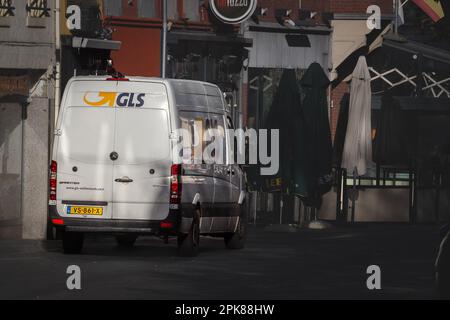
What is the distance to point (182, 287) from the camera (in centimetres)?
1692

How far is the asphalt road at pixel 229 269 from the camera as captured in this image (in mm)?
16328

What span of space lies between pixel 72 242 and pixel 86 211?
0.97 m

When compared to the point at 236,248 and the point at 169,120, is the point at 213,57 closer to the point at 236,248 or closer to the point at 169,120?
the point at 236,248

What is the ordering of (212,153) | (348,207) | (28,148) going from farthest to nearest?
(348,207), (28,148), (212,153)

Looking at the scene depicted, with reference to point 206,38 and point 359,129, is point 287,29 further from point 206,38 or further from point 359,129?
point 359,129

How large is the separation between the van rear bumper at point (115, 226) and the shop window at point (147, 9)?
2295cm

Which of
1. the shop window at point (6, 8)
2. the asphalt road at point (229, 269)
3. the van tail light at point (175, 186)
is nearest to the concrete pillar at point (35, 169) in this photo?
the asphalt road at point (229, 269)

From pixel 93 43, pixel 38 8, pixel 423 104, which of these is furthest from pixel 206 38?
pixel 38 8

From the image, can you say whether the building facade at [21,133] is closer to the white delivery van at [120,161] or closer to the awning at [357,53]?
the white delivery van at [120,161]

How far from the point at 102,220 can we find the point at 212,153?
2.23 m

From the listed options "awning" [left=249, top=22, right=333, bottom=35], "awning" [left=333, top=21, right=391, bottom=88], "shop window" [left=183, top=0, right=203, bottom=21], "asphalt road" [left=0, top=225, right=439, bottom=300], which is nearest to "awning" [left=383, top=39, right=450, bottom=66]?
"awning" [left=333, top=21, right=391, bottom=88]

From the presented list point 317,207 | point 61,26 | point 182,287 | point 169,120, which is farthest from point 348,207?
point 182,287

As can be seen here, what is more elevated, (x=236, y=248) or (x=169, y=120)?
(x=169, y=120)

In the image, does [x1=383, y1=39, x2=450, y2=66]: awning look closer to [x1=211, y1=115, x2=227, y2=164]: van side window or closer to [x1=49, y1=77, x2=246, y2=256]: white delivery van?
[x1=211, y1=115, x2=227, y2=164]: van side window
